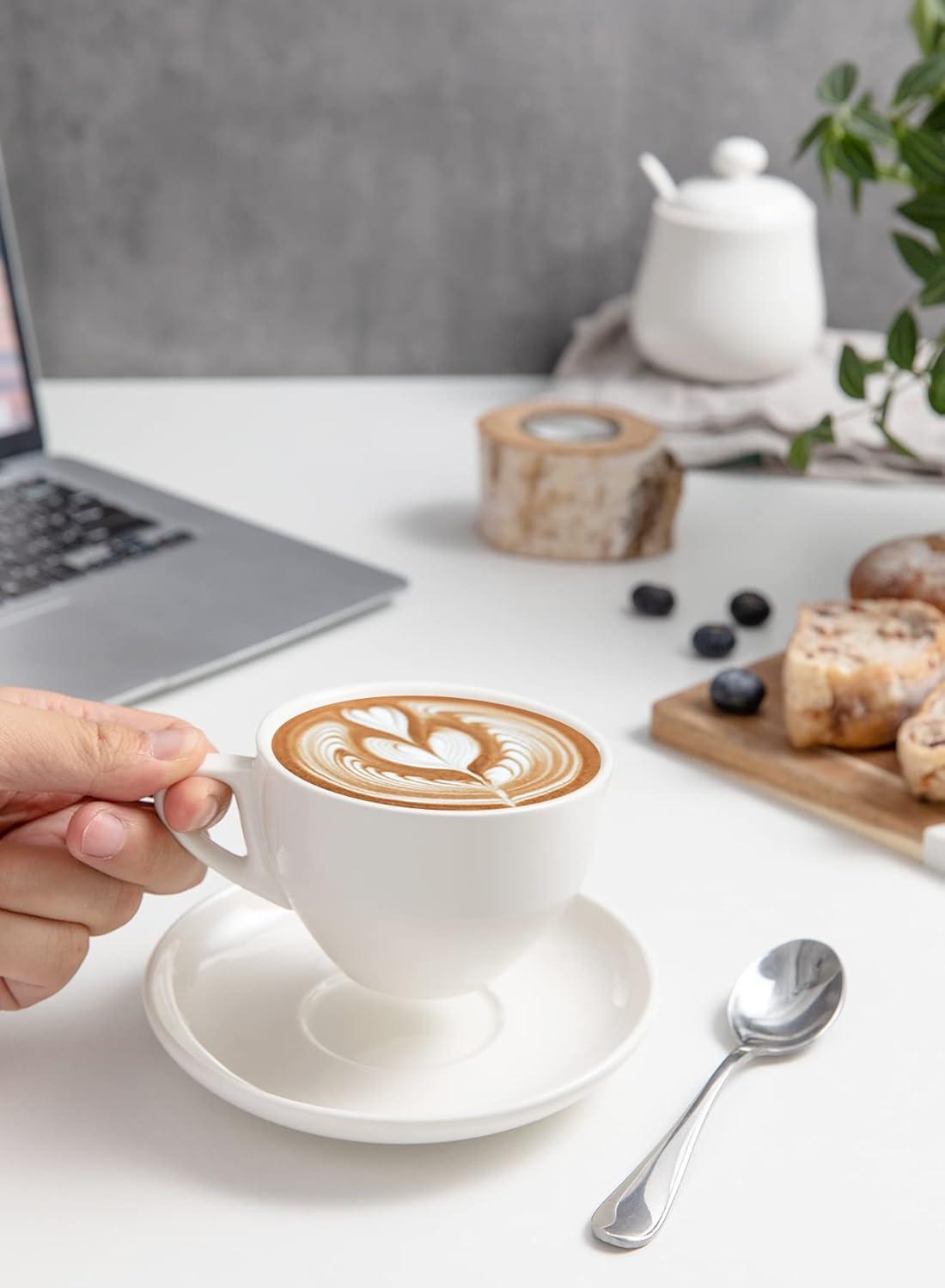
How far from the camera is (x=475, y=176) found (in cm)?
169

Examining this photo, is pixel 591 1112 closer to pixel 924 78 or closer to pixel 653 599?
pixel 653 599

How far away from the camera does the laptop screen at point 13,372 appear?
123 centimetres

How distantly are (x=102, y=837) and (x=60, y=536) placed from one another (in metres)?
0.57

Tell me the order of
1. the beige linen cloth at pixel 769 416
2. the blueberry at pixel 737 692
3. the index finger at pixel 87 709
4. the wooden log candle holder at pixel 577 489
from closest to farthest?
the index finger at pixel 87 709
the blueberry at pixel 737 692
the wooden log candle holder at pixel 577 489
the beige linen cloth at pixel 769 416

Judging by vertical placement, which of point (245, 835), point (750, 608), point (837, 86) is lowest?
point (750, 608)

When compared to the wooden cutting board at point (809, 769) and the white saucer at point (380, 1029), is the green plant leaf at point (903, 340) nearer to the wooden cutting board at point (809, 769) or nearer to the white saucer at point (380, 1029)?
the wooden cutting board at point (809, 769)

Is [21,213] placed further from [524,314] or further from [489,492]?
[489,492]

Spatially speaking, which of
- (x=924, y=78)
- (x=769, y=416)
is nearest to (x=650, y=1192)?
(x=924, y=78)

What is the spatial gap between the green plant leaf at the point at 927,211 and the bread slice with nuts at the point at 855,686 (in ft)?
0.89

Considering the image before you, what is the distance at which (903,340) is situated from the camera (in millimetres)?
932

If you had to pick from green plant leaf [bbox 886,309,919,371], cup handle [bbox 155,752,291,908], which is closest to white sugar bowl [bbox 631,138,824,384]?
green plant leaf [bbox 886,309,919,371]

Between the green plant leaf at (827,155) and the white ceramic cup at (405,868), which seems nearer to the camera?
the white ceramic cup at (405,868)

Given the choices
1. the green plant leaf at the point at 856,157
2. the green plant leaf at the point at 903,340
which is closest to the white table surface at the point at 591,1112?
the green plant leaf at the point at 903,340

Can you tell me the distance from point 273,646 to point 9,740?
0.43m
